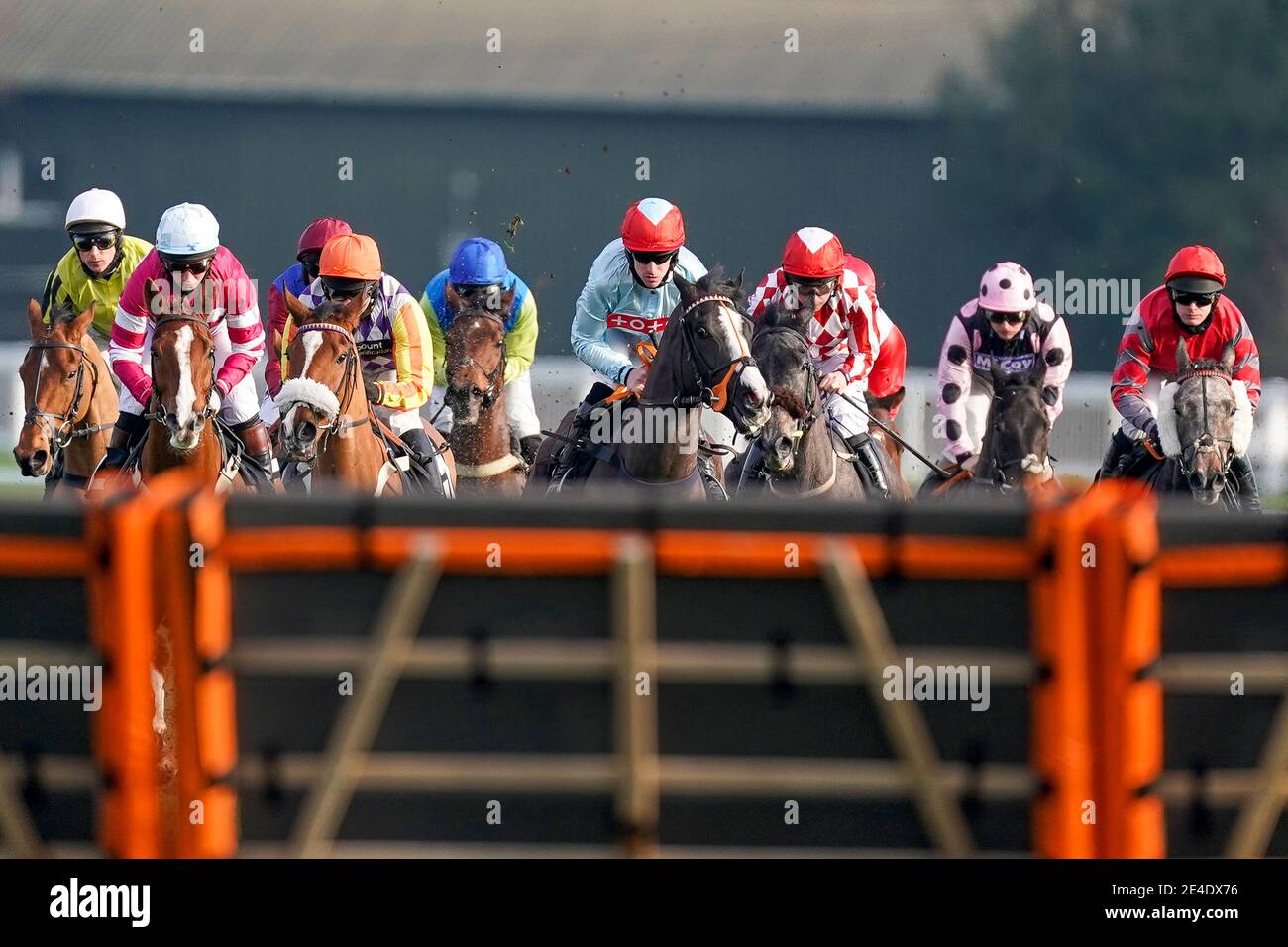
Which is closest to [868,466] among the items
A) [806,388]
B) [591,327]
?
[806,388]

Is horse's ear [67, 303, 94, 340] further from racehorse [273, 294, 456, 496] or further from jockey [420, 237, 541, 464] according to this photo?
jockey [420, 237, 541, 464]

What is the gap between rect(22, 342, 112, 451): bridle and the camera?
985 cm

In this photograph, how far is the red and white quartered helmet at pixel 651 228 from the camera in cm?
976

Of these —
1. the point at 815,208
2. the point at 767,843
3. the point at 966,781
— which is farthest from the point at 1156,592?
the point at 815,208

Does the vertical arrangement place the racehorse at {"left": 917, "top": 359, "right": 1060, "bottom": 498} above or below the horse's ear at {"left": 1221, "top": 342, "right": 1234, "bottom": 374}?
below

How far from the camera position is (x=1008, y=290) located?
10.9 meters

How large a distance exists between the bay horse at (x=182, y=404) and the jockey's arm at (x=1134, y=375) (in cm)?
486

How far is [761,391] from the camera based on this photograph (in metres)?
7.93

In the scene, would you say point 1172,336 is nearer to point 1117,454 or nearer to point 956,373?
point 1117,454

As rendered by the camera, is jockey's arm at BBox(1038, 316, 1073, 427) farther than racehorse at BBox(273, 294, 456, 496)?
Yes

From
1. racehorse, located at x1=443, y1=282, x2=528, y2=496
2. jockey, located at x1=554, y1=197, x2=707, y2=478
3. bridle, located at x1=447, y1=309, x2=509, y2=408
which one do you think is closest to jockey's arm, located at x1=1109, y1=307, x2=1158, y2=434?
jockey, located at x1=554, y1=197, x2=707, y2=478

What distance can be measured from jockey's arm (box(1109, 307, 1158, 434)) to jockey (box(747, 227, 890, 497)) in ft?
4.61

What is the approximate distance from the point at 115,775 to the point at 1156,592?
2361mm
